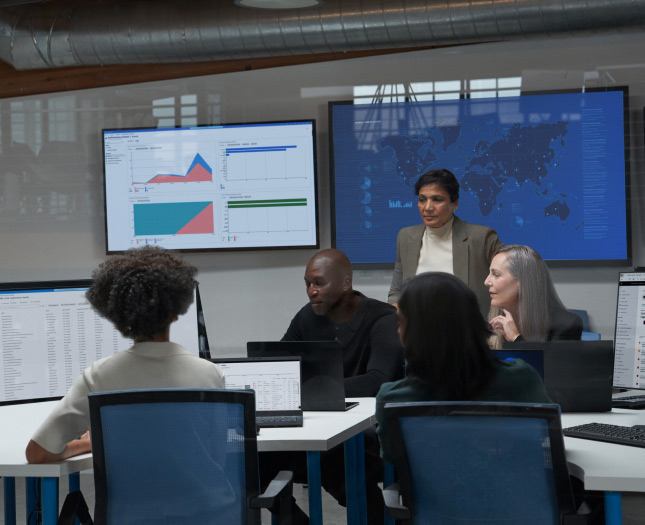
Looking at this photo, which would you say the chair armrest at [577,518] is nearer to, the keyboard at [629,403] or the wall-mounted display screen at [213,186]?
the keyboard at [629,403]

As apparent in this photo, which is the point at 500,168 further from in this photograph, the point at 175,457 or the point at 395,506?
the point at 175,457

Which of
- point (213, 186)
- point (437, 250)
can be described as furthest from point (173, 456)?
point (213, 186)

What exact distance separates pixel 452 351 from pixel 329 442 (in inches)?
24.1

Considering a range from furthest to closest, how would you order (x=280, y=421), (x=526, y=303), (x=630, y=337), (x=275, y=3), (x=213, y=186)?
(x=213, y=186) → (x=275, y=3) → (x=526, y=303) → (x=630, y=337) → (x=280, y=421)

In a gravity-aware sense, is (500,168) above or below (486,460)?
above

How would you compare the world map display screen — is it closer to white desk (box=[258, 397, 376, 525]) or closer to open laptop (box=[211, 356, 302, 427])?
white desk (box=[258, 397, 376, 525])

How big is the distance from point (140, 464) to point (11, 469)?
497 millimetres

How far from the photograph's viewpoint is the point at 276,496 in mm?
2186

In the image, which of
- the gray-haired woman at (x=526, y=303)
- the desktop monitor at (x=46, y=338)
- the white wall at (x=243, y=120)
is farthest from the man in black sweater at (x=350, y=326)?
the white wall at (x=243, y=120)

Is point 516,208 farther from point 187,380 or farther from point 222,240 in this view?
point 187,380

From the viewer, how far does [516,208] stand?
5.23 m

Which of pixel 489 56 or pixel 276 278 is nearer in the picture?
pixel 489 56

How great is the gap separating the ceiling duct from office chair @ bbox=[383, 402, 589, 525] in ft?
10.6

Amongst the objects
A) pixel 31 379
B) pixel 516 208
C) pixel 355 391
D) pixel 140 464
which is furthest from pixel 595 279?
pixel 140 464
